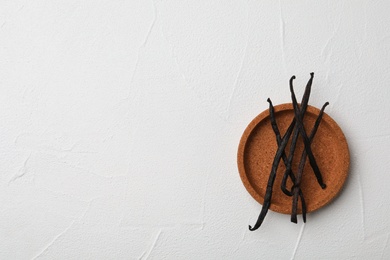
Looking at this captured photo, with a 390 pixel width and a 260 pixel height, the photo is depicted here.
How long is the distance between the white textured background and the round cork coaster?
0.04 metres

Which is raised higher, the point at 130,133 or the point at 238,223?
the point at 130,133

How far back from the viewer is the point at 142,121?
1318 millimetres

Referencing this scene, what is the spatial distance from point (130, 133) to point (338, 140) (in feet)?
1.49

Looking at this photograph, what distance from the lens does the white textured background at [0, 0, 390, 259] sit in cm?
131

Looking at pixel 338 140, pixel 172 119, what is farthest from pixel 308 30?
pixel 172 119

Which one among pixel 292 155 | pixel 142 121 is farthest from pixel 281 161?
pixel 142 121

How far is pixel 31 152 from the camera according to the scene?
Answer: 1.32 meters

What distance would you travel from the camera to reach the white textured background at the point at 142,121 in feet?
4.31

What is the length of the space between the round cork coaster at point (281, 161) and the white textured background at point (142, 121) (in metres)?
0.04

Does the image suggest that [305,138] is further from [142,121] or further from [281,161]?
[142,121]

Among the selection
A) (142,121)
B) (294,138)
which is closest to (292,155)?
(294,138)

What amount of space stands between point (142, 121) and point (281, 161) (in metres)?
0.32

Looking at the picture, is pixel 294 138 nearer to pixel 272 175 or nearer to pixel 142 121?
pixel 272 175

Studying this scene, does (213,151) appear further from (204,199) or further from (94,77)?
(94,77)
